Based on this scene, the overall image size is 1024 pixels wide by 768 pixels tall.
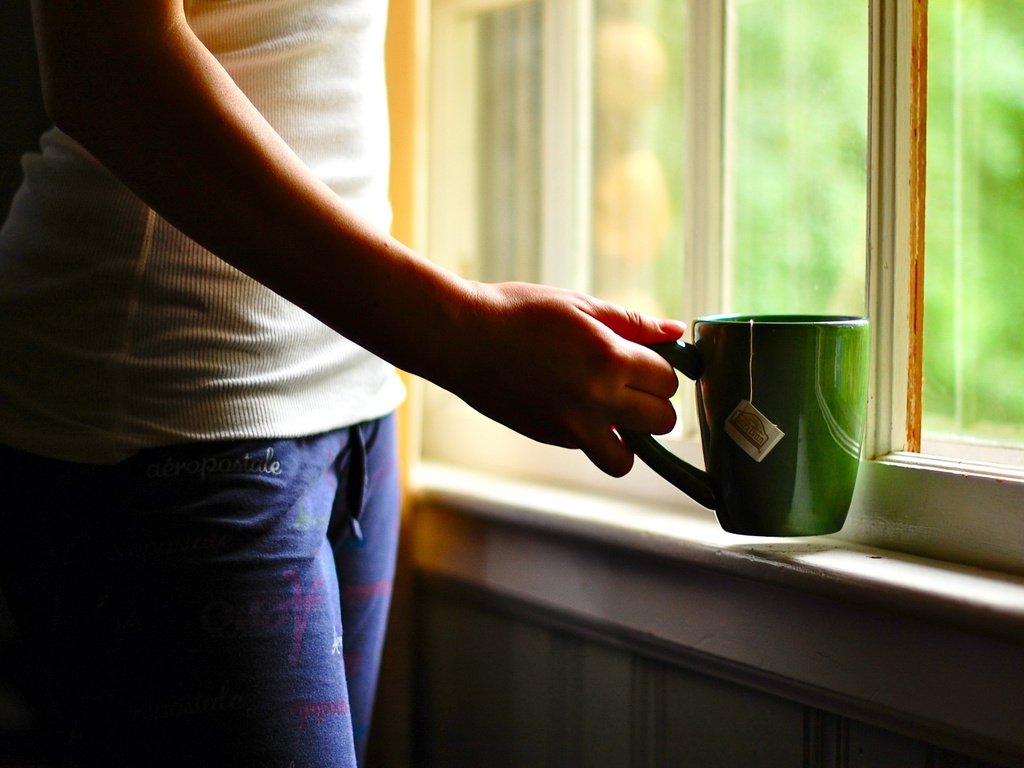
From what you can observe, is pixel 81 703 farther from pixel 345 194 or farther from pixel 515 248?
pixel 515 248

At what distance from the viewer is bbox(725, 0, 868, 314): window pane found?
0.91 m

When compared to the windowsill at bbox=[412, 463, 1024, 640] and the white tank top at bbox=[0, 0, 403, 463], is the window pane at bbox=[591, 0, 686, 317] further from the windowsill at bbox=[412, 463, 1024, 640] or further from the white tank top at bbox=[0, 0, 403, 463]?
the white tank top at bbox=[0, 0, 403, 463]

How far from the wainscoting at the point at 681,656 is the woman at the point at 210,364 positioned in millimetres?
228

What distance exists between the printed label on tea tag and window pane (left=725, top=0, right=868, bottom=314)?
1.07ft

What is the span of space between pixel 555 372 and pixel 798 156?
0.52m

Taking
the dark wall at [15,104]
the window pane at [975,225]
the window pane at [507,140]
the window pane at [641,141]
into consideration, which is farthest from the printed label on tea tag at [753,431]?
the dark wall at [15,104]

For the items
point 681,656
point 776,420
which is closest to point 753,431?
point 776,420

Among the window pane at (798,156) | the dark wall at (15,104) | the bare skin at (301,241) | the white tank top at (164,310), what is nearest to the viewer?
the bare skin at (301,241)

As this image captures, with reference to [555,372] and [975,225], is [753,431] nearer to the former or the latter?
[555,372]

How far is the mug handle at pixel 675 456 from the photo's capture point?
65cm

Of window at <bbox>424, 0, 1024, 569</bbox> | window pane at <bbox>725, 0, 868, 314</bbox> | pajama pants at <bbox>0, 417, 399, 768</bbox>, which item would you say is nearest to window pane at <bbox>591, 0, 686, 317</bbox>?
window at <bbox>424, 0, 1024, 569</bbox>

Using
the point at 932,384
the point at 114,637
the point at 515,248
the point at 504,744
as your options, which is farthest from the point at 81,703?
the point at 515,248

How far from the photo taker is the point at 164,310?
626 mm

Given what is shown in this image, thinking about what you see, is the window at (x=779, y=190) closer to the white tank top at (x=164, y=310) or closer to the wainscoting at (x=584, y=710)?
the wainscoting at (x=584, y=710)
